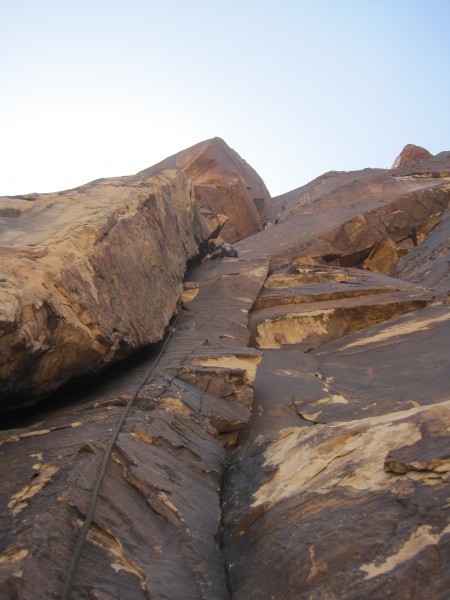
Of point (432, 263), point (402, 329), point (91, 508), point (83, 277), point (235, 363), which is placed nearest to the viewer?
point (91, 508)

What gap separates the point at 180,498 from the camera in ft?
12.7

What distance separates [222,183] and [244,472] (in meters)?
18.6

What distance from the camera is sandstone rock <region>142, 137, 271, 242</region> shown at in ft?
70.9

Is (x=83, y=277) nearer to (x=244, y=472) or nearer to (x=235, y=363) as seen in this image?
(x=235, y=363)

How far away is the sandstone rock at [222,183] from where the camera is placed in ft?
70.9

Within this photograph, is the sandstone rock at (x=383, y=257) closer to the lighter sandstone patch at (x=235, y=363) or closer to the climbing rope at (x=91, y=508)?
the lighter sandstone patch at (x=235, y=363)

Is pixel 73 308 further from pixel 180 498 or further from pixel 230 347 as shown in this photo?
pixel 230 347

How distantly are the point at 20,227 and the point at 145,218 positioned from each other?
2368 mm

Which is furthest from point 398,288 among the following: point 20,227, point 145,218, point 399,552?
point 399,552

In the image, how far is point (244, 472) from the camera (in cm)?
455

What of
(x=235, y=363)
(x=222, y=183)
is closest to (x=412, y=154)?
(x=222, y=183)

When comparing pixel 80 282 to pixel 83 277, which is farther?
pixel 83 277

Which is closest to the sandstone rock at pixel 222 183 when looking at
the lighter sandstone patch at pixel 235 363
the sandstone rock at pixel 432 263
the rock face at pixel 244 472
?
the sandstone rock at pixel 432 263

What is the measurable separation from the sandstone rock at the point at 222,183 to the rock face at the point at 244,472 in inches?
524
